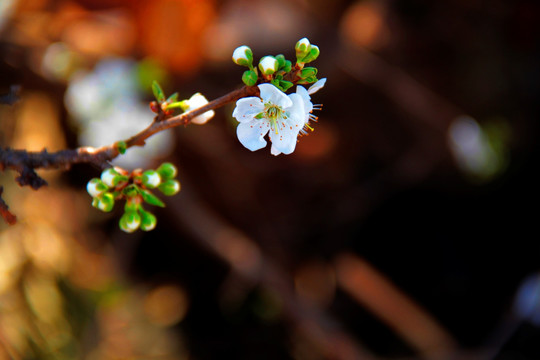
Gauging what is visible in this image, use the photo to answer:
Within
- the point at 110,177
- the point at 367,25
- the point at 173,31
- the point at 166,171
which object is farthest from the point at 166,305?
the point at 367,25

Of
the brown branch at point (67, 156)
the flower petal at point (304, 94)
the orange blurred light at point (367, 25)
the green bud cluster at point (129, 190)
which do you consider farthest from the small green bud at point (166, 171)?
the orange blurred light at point (367, 25)

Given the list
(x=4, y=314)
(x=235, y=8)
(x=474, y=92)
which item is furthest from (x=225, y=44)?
(x=4, y=314)

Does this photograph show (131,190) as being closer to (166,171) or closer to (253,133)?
(166,171)

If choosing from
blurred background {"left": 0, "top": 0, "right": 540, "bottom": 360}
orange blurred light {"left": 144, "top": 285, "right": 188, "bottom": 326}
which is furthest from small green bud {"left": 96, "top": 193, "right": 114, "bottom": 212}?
orange blurred light {"left": 144, "top": 285, "right": 188, "bottom": 326}

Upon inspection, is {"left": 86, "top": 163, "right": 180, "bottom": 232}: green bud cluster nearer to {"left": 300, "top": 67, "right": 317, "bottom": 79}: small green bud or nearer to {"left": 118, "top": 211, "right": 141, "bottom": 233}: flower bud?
{"left": 118, "top": 211, "right": 141, "bottom": 233}: flower bud

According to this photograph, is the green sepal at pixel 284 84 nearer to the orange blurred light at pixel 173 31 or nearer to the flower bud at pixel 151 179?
the flower bud at pixel 151 179

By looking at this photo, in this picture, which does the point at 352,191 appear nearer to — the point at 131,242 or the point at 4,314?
the point at 131,242
